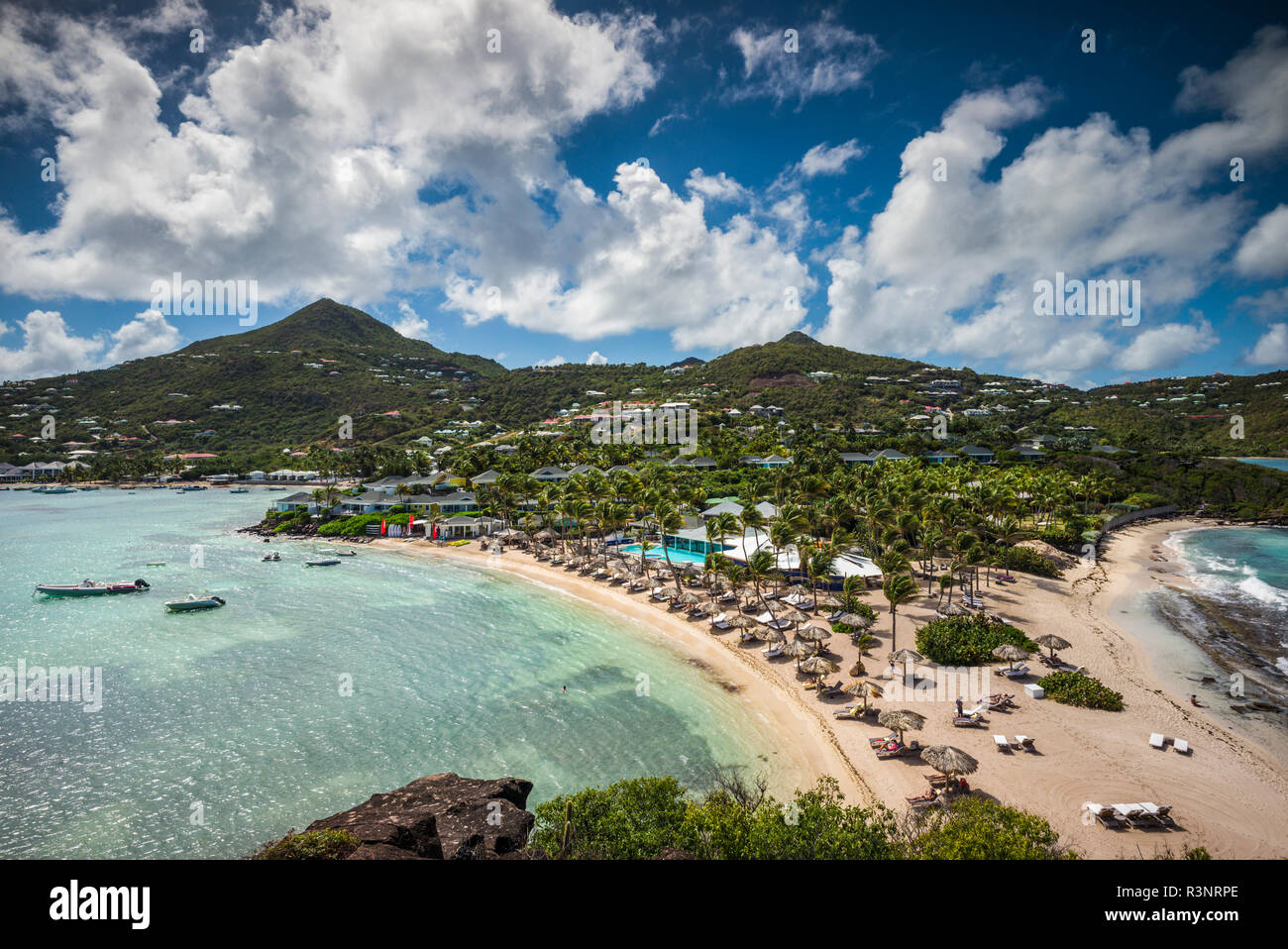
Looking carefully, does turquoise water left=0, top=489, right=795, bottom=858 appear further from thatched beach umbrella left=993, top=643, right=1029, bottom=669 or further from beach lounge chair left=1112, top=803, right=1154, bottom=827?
thatched beach umbrella left=993, top=643, right=1029, bottom=669

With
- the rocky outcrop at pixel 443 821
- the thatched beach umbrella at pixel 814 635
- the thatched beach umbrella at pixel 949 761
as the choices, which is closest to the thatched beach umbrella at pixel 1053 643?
the thatched beach umbrella at pixel 814 635

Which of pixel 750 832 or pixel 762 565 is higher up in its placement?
pixel 762 565

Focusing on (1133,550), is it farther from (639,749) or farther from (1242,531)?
(639,749)

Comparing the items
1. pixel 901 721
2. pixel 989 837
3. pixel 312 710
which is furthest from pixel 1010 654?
pixel 312 710

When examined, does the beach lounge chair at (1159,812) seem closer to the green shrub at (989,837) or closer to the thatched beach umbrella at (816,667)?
the green shrub at (989,837)

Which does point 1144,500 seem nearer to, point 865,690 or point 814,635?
point 814,635

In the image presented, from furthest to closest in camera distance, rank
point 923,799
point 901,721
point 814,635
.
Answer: point 814,635
point 901,721
point 923,799
